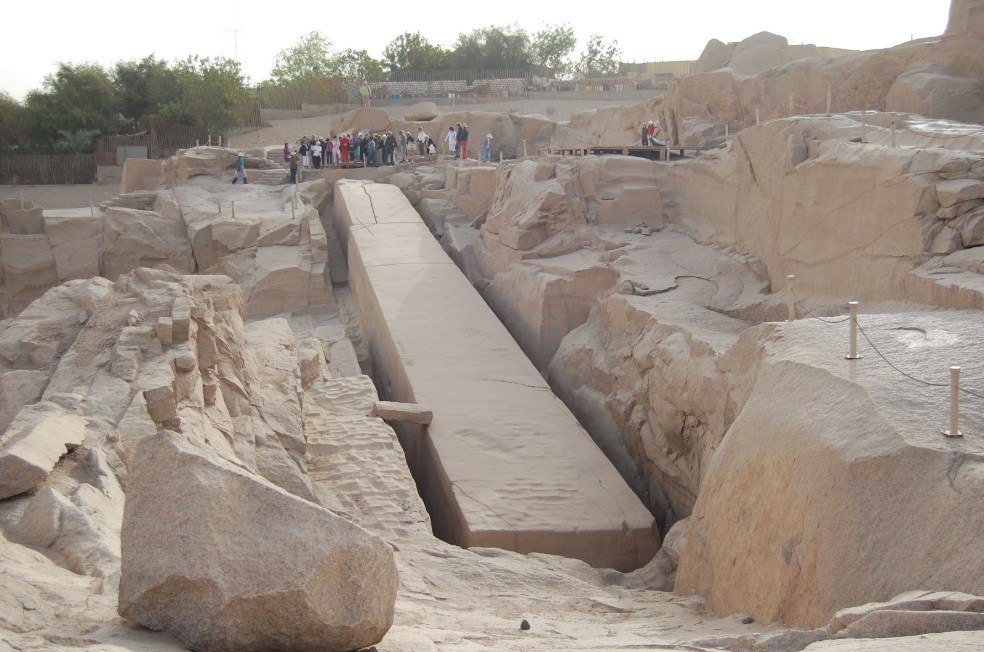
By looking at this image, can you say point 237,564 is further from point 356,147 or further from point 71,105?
point 71,105

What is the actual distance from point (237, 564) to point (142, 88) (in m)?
29.0

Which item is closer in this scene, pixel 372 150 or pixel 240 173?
pixel 240 173

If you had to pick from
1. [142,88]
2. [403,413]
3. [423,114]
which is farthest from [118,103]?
[403,413]

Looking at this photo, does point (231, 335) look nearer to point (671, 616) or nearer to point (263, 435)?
point (263, 435)

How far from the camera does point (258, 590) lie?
9.61 ft

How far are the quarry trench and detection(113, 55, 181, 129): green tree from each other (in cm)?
1851

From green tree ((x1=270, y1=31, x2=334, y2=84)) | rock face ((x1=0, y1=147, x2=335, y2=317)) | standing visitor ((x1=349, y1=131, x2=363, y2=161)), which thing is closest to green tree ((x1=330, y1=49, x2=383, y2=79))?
green tree ((x1=270, y1=31, x2=334, y2=84))

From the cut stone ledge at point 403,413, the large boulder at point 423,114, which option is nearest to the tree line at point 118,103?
the large boulder at point 423,114

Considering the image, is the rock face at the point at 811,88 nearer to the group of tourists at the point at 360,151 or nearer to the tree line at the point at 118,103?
the group of tourists at the point at 360,151

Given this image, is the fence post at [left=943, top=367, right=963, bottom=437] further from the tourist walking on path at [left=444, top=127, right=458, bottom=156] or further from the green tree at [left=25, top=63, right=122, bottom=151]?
the green tree at [left=25, top=63, right=122, bottom=151]

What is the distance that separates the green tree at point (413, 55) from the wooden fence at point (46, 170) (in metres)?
13.9

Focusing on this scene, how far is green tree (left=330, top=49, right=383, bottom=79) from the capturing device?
3919 centimetres

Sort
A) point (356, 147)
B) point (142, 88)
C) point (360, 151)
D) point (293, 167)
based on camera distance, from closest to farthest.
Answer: point (293, 167) < point (360, 151) < point (356, 147) < point (142, 88)

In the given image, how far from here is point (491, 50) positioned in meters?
38.1
